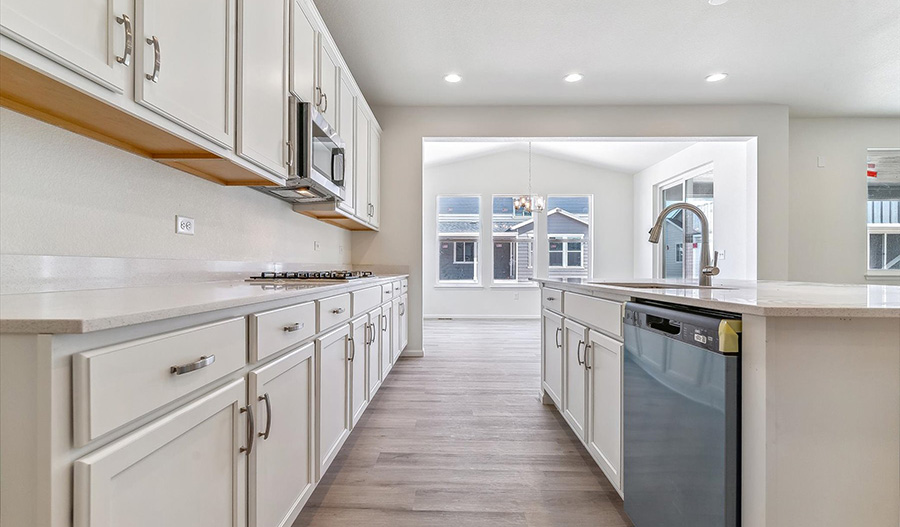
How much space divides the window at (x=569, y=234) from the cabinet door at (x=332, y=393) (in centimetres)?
623

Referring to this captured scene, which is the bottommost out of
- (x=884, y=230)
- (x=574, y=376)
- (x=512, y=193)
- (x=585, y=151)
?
(x=574, y=376)

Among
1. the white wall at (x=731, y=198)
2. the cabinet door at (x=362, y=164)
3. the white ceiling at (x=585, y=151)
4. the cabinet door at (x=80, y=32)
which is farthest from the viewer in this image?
the white ceiling at (x=585, y=151)

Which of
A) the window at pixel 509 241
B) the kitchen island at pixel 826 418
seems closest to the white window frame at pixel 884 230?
the window at pixel 509 241

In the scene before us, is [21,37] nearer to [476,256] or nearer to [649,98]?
[649,98]

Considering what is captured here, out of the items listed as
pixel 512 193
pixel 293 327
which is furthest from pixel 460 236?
pixel 293 327

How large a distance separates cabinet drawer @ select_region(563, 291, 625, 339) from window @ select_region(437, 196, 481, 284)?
5496 millimetres

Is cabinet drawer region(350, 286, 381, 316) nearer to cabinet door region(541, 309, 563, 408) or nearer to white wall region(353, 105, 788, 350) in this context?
cabinet door region(541, 309, 563, 408)

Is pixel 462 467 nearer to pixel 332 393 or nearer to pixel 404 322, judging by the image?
pixel 332 393

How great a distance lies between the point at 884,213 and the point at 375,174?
5.81 meters

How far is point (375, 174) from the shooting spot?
3.95 m

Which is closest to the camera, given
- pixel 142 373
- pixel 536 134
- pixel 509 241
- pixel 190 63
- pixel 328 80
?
pixel 142 373

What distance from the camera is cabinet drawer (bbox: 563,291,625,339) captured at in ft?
5.12

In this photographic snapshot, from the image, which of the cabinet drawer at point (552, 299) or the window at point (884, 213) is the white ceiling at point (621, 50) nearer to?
the window at point (884, 213)

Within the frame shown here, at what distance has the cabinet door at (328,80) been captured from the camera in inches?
92.8
